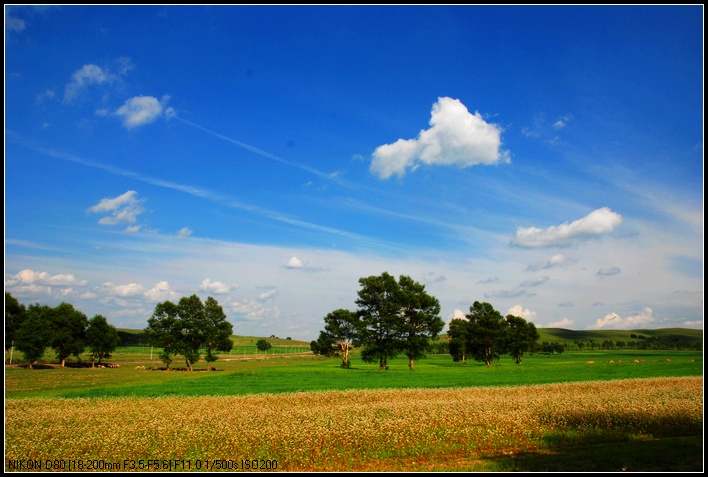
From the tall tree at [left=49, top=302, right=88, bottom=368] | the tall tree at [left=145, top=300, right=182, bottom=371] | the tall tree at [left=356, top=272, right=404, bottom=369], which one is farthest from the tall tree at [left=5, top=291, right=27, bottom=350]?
the tall tree at [left=356, top=272, right=404, bottom=369]

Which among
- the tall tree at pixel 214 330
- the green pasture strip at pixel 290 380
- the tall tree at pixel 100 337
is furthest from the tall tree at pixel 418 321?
the tall tree at pixel 100 337

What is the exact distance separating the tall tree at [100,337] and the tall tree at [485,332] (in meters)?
76.5

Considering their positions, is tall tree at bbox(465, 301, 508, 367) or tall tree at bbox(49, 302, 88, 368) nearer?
tall tree at bbox(49, 302, 88, 368)

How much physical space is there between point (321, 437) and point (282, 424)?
2026 mm

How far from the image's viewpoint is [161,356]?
8412 cm

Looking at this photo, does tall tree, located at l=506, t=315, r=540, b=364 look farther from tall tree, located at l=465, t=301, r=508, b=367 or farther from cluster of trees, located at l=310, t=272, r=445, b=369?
cluster of trees, located at l=310, t=272, r=445, b=369

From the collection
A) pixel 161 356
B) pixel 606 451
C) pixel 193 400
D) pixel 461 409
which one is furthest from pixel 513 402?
pixel 161 356

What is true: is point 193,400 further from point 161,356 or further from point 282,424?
point 161,356

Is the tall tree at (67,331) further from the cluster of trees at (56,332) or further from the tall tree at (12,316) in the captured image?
the tall tree at (12,316)

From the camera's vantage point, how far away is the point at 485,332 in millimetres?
88688

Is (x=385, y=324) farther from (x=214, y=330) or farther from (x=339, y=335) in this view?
(x=214, y=330)

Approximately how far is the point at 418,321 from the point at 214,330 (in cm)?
4295

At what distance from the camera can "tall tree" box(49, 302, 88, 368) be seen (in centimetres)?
8075

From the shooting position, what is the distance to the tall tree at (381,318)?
71.8 meters
